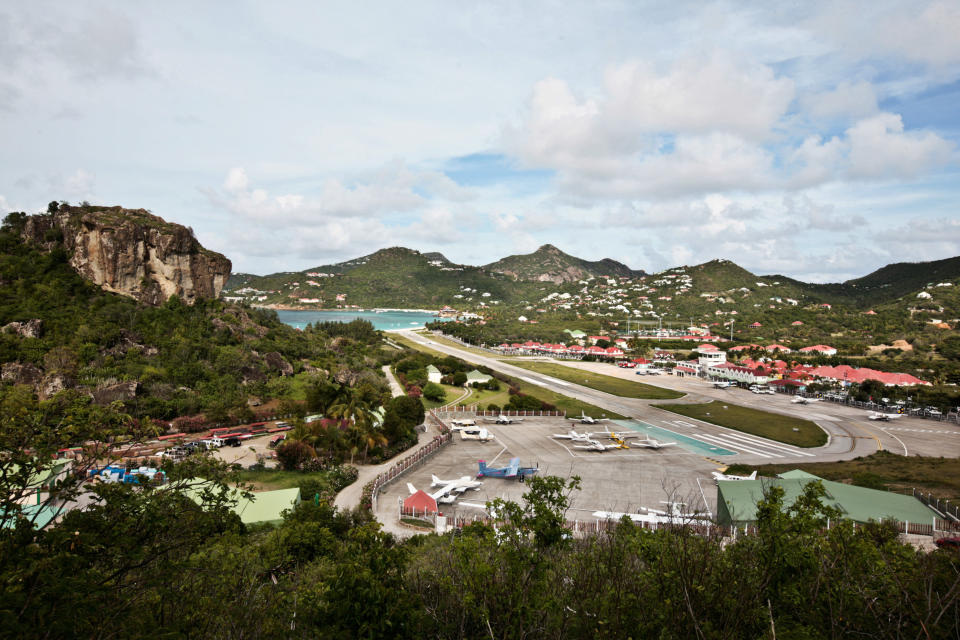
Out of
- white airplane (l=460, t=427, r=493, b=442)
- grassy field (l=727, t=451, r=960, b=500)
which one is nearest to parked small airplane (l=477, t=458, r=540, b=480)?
white airplane (l=460, t=427, r=493, b=442)

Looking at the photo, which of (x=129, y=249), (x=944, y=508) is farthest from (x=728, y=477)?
(x=129, y=249)

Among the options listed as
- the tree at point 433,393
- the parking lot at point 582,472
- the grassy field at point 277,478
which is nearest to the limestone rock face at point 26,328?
the grassy field at point 277,478

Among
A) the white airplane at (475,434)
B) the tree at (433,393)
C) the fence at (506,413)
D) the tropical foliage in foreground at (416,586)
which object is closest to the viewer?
the tropical foliage in foreground at (416,586)

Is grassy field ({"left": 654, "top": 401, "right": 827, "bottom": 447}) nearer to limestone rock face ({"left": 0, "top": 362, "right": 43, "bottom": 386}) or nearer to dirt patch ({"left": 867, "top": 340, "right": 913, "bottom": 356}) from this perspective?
limestone rock face ({"left": 0, "top": 362, "right": 43, "bottom": 386})

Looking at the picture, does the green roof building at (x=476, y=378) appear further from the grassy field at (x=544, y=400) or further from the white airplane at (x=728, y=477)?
the white airplane at (x=728, y=477)

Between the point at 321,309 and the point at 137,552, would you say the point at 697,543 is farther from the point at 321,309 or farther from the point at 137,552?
the point at 321,309

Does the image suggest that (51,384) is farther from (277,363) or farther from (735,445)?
(735,445)

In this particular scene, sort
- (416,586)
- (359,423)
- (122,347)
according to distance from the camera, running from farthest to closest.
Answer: (122,347) < (359,423) < (416,586)
